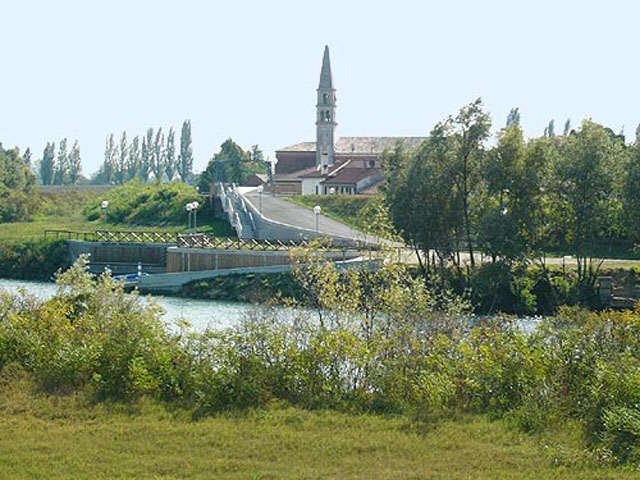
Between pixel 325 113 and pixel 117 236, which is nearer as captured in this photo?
pixel 117 236

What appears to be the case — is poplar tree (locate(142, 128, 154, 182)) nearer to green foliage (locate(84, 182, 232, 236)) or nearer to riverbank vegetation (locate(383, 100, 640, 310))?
green foliage (locate(84, 182, 232, 236))

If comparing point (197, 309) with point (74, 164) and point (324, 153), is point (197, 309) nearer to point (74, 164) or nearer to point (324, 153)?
point (324, 153)

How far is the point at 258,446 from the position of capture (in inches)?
615

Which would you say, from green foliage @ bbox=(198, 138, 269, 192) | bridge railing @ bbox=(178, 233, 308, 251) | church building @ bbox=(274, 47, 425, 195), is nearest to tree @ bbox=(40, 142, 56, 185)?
green foliage @ bbox=(198, 138, 269, 192)

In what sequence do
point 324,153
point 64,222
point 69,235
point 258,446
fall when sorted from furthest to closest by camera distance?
point 324,153, point 64,222, point 69,235, point 258,446

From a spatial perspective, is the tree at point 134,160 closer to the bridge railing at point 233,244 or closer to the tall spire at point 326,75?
the tall spire at point 326,75

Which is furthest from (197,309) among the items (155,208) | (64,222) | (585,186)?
(64,222)

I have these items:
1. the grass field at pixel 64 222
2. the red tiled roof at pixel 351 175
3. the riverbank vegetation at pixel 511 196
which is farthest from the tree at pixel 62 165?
the riverbank vegetation at pixel 511 196

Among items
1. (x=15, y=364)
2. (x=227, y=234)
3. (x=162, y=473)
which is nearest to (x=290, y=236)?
(x=227, y=234)

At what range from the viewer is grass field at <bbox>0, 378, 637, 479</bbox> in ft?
47.3

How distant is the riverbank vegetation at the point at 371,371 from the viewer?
54.4 ft

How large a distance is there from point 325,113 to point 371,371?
8993cm

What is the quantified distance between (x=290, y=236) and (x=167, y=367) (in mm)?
43142

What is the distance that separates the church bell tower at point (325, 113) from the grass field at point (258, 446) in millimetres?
88690
